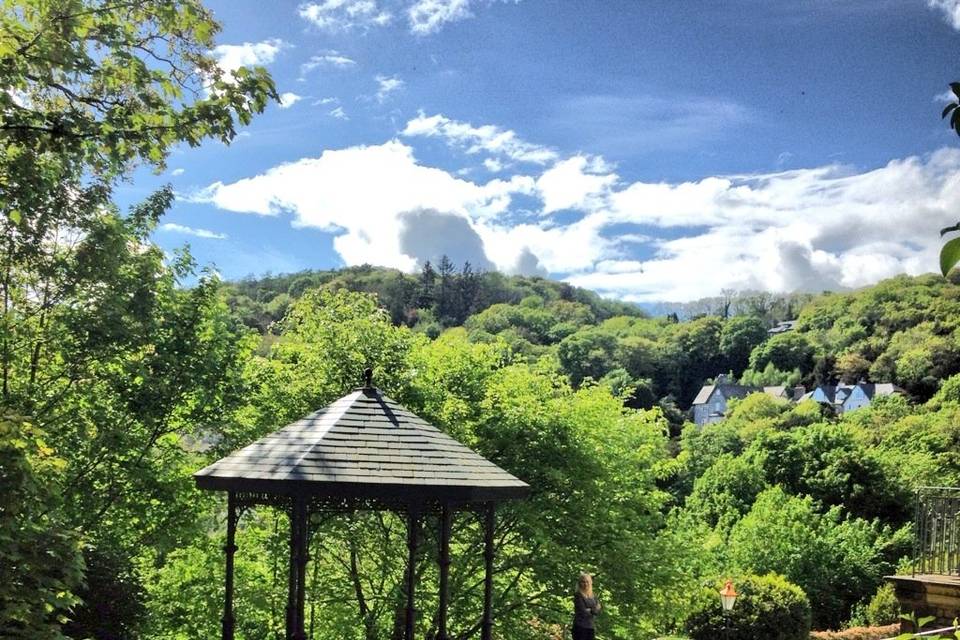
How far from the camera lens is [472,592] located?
14.9 m

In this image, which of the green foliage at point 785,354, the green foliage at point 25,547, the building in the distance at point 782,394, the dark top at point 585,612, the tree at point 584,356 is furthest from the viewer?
the green foliage at point 785,354

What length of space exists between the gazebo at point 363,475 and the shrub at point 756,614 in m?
11.8

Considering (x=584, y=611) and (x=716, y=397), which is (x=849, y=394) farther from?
(x=584, y=611)

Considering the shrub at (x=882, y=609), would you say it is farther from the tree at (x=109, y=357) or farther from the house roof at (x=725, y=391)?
the house roof at (x=725, y=391)

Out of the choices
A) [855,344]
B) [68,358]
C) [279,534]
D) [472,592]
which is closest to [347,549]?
[279,534]

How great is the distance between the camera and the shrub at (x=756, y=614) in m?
19.7

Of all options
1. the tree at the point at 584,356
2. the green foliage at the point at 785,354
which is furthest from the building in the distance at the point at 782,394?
the tree at the point at 584,356

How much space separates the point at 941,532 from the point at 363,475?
9.76 m

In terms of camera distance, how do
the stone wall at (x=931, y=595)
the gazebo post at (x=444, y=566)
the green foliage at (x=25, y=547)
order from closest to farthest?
the green foliage at (x=25, y=547) → the gazebo post at (x=444, y=566) → the stone wall at (x=931, y=595)

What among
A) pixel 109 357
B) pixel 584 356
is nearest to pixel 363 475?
pixel 109 357

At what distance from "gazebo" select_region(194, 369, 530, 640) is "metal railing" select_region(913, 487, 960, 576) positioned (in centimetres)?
741

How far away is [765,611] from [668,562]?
5.12 m

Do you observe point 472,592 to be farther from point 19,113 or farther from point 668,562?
point 19,113

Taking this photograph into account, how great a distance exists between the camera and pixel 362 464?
8.80m
